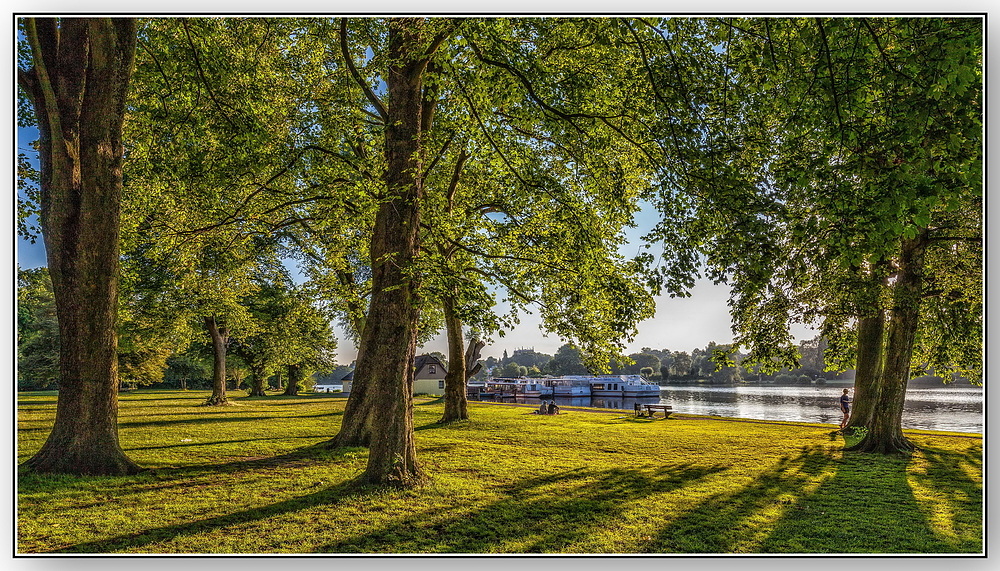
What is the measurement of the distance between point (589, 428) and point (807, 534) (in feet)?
33.2

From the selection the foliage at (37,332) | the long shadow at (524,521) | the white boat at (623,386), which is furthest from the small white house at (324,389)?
the long shadow at (524,521)

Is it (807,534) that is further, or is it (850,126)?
(807,534)

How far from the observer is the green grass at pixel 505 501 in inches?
180

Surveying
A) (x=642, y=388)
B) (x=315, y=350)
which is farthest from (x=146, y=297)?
(x=642, y=388)

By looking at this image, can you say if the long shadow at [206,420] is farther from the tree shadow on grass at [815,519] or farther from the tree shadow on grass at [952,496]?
the tree shadow on grass at [952,496]

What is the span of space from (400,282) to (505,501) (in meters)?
2.99

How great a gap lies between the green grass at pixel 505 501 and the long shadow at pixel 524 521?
0.02 metres

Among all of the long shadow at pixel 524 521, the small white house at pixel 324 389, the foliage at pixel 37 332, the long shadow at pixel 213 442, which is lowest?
the small white house at pixel 324 389

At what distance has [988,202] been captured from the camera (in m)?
4.71

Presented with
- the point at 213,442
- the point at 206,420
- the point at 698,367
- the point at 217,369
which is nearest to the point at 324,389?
the point at 217,369

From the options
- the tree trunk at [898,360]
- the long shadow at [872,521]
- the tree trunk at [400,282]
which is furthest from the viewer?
the tree trunk at [898,360]

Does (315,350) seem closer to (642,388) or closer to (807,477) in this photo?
(807,477)

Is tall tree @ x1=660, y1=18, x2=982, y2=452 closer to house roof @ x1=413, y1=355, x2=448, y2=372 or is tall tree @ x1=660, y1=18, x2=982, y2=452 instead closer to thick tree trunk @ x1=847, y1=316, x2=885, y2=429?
thick tree trunk @ x1=847, y1=316, x2=885, y2=429

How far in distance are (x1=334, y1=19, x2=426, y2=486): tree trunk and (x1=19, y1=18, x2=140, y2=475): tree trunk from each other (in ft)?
11.0
